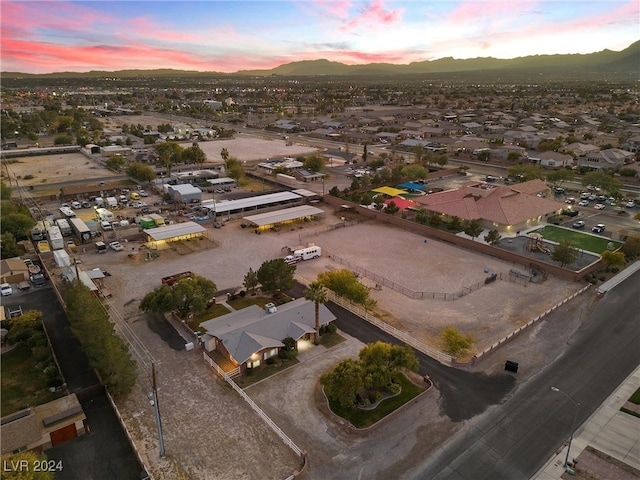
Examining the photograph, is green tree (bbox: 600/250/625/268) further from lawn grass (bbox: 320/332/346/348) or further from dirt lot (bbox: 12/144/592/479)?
lawn grass (bbox: 320/332/346/348)

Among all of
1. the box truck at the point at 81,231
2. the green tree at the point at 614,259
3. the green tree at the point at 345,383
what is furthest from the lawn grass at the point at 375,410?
the box truck at the point at 81,231

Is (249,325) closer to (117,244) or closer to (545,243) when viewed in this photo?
(117,244)

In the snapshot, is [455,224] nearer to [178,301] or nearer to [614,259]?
[614,259]

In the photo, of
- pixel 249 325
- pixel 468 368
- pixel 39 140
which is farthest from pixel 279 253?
pixel 39 140

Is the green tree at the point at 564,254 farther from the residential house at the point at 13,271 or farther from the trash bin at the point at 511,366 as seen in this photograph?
the residential house at the point at 13,271

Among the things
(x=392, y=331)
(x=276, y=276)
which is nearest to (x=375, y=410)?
(x=392, y=331)
